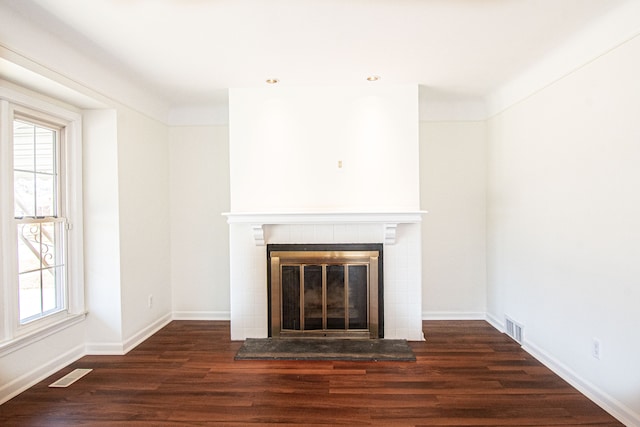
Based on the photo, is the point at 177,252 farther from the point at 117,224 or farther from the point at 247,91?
the point at 247,91

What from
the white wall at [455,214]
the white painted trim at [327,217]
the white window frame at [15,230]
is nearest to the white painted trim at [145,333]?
the white window frame at [15,230]

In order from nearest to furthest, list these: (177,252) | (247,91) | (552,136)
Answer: (552,136) < (247,91) < (177,252)

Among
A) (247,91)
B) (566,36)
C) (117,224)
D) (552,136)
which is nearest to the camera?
(566,36)

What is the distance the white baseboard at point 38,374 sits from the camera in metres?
2.40

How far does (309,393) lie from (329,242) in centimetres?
140

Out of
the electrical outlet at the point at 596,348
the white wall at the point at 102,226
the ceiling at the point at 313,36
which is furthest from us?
the white wall at the point at 102,226

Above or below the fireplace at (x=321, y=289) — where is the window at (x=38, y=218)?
above

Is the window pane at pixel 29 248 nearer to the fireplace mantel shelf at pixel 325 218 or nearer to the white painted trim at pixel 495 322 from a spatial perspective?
the fireplace mantel shelf at pixel 325 218

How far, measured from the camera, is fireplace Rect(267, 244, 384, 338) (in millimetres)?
→ 3416

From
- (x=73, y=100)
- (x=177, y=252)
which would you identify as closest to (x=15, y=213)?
(x=73, y=100)

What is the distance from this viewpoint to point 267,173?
3.43 m

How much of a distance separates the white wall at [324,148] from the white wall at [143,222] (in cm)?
95

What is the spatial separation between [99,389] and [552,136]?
3932mm

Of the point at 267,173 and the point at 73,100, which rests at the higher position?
the point at 73,100
